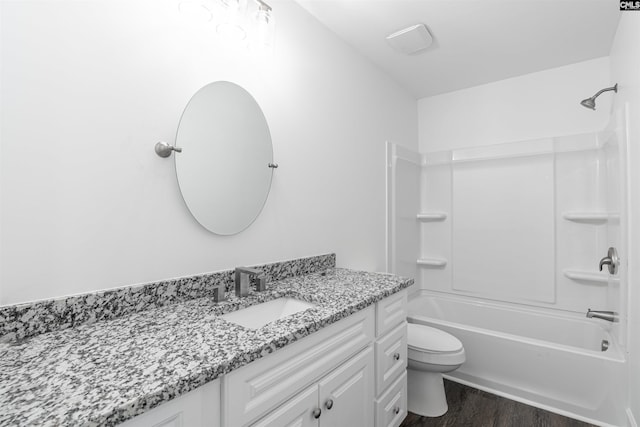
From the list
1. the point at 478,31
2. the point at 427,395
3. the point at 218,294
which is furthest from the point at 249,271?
the point at 478,31

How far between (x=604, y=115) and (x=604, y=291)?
4.36 feet

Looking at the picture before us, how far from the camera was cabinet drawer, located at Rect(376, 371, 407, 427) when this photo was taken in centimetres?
145

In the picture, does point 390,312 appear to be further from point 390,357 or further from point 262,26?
point 262,26

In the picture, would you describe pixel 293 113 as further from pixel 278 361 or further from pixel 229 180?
pixel 278 361

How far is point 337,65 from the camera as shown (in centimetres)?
205

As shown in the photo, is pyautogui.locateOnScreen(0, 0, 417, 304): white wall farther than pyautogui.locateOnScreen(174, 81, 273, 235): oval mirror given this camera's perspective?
No

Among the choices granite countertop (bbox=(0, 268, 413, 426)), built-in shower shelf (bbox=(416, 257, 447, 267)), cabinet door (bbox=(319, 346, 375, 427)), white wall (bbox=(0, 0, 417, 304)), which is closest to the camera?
granite countertop (bbox=(0, 268, 413, 426))

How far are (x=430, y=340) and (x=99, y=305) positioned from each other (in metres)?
1.84

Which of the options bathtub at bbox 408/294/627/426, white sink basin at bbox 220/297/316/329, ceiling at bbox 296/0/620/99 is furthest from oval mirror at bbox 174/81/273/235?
bathtub at bbox 408/294/627/426

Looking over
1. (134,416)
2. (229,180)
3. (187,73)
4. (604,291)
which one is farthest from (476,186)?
(134,416)

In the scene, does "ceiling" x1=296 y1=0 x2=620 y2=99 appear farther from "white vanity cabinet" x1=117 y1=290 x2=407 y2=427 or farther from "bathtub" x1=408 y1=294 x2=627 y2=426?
"bathtub" x1=408 y1=294 x2=627 y2=426

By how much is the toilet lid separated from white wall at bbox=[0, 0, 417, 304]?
1.01 meters

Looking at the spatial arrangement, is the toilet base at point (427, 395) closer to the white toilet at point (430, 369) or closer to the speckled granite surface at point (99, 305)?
the white toilet at point (430, 369)

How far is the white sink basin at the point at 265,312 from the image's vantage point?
119cm
